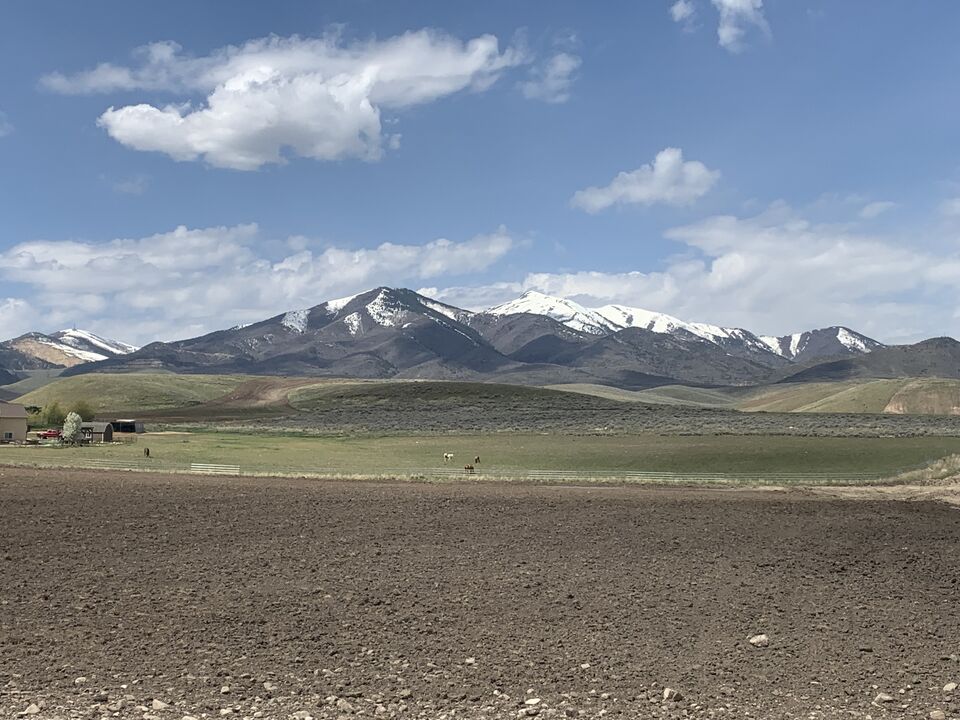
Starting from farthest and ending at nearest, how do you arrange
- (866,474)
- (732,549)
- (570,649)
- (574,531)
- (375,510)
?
(866,474) < (375,510) < (574,531) < (732,549) < (570,649)

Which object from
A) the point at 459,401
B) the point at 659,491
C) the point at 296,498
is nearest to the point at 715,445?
the point at 659,491

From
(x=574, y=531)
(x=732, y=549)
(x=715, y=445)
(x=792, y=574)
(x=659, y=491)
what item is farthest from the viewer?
(x=715, y=445)

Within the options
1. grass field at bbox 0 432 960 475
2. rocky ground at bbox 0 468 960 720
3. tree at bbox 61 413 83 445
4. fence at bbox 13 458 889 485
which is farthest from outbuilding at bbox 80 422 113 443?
rocky ground at bbox 0 468 960 720

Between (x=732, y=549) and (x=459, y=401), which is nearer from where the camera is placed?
(x=732, y=549)

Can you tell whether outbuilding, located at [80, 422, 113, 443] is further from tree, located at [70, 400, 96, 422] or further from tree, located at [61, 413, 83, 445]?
tree, located at [70, 400, 96, 422]

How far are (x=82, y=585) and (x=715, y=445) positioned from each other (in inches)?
2783

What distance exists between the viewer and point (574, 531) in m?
28.5

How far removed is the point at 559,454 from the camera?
75750 millimetres

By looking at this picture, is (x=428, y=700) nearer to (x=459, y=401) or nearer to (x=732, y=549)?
(x=732, y=549)

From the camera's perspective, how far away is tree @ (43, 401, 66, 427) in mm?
121938

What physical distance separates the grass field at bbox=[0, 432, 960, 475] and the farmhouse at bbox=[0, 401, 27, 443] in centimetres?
1417

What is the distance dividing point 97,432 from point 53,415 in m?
27.8

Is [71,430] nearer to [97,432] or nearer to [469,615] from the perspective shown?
[97,432]

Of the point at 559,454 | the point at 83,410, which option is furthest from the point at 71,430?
the point at 559,454
